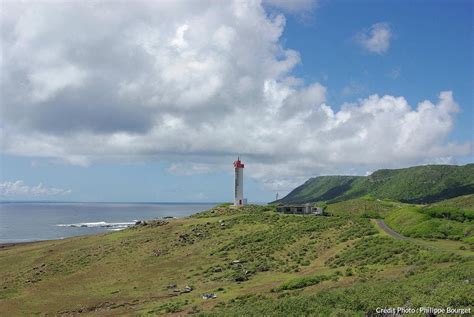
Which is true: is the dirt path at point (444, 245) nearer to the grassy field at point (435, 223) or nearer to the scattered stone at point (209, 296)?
the grassy field at point (435, 223)

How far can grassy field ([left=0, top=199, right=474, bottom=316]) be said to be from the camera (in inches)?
792

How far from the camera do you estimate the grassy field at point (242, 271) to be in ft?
66.0

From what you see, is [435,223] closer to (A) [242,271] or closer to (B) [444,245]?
(B) [444,245]

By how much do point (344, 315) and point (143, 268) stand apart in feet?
112

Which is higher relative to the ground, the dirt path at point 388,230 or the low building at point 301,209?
the low building at point 301,209

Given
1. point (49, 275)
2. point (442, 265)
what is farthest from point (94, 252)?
point (442, 265)

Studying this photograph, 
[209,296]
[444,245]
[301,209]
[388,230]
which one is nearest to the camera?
[209,296]

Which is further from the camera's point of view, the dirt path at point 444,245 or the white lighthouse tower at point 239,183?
the white lighthouse tower at point 239,183

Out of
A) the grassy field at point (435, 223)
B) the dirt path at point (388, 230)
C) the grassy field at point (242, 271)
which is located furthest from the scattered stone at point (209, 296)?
the grassy field at point (435, 223)

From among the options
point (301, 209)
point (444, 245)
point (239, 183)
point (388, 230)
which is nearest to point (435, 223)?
point (388, 230)

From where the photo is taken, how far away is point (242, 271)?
3831cm

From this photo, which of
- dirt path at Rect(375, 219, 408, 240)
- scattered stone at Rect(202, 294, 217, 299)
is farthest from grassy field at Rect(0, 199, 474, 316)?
dirt path at Rect(375, 219, 408, 240)

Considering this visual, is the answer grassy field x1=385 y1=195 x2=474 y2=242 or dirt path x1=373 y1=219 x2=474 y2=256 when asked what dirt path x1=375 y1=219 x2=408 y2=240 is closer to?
dirt path x1=373 y1=219 x2=474 y2=256

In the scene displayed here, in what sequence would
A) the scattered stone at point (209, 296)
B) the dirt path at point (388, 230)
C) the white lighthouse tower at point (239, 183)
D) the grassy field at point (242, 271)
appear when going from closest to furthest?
the grassy field at point (242, 271) → the scattered stone at point (209, 296) → the dirt path at point (388, 230) → the white lighthouse tower at point (239, 183)
